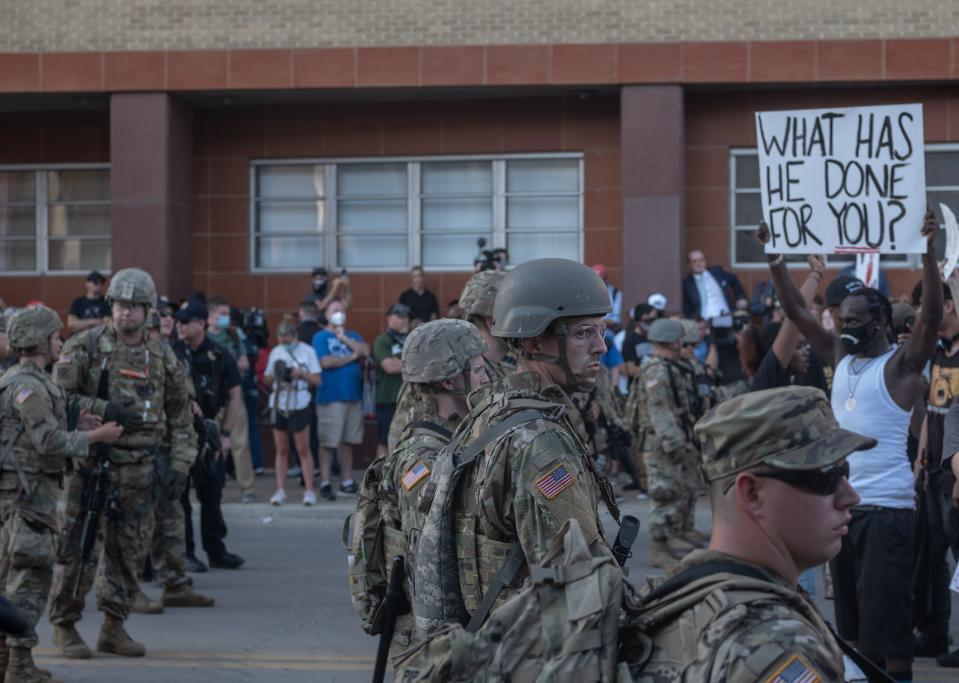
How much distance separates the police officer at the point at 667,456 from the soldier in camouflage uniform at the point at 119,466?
4.13 meters

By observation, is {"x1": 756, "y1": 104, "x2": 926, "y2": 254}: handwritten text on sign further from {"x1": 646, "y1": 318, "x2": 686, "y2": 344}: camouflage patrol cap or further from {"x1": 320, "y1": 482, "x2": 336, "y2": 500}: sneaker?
{"x1": 320, "y1": 482, "x2": 336, "y2": 500}: sneaker

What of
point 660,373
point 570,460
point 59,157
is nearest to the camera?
point 570,460

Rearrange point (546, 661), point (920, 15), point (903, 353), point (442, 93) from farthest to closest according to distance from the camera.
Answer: point (442, 93), point (920, 15), point (903, 353), point (546, 661)

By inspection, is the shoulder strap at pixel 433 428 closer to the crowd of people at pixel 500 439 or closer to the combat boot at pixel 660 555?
the crowd of people at pixel 500 439

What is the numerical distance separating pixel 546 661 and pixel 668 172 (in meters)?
16.6

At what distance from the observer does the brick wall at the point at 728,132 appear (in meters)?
18.9

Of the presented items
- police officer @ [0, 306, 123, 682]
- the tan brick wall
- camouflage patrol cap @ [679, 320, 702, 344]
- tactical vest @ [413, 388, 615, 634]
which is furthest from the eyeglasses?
the tan brick wall

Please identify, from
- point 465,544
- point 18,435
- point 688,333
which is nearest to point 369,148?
point 688,333

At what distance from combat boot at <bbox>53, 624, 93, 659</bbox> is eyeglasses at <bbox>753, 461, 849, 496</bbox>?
6522 millimetres

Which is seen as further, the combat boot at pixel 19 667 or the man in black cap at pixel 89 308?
the man in black cap at pixel 89 308

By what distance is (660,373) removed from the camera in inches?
444

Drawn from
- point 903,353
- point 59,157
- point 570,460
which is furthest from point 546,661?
point 59,157

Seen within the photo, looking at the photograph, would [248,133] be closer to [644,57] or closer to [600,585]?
[644,57]

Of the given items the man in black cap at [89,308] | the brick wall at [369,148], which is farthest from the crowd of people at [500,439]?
the brick wall at [369,148]
